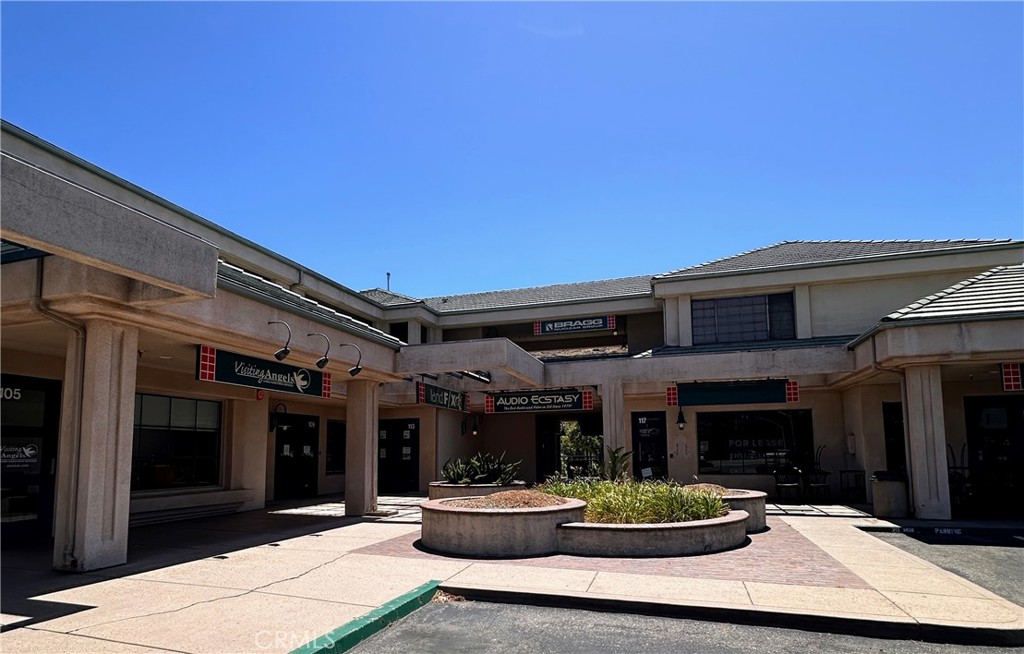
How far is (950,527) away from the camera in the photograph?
12812 millimetres

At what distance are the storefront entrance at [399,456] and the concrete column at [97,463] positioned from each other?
15.1 metres

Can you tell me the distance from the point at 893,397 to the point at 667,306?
7403 millimetres

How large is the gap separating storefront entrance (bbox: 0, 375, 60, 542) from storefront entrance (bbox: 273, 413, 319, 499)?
8.27 metres

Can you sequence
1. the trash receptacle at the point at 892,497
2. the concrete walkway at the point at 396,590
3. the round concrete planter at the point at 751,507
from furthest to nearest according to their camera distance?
1. the trash receptacle at the point at 892,497
2. the round concrete planter at the point at 751,507
3. the concrete walkway at the point at 396,590

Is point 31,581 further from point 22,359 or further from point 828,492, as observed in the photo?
point 828,492

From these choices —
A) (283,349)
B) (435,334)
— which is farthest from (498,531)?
(435,334)

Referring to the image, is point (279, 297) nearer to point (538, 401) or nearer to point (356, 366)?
point (356, 366)

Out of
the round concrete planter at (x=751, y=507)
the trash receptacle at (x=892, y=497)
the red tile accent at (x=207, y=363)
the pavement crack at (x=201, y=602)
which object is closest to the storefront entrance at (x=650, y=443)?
the trash receptacle at (x=892, y=497)

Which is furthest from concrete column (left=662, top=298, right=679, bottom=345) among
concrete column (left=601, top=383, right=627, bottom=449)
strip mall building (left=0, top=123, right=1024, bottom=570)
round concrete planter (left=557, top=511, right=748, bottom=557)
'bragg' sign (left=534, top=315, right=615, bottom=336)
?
round concrete planter (left=557, top=511, right=748, bottom=557)

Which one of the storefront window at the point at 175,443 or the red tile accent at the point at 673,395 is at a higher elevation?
the red tile accent at the point at 673,395

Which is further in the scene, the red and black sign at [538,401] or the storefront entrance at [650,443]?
the storefront entrance at [650,443]

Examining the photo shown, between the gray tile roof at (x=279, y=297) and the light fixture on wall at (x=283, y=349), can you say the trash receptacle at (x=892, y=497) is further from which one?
the light fixture on wall at (x=283, y=349)

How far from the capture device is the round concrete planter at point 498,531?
10.0m

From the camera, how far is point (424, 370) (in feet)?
51.0
